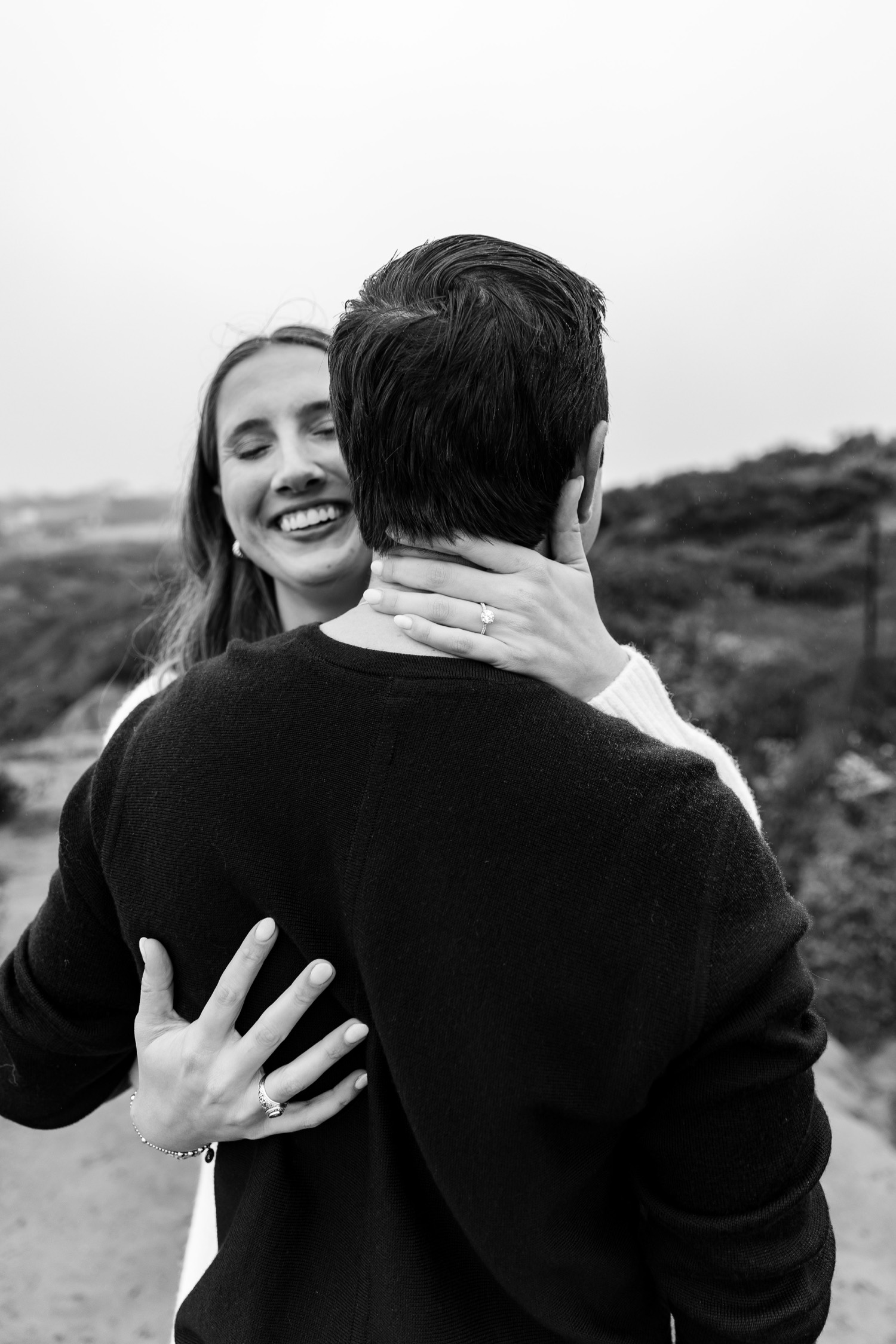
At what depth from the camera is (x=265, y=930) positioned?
102 centimetres

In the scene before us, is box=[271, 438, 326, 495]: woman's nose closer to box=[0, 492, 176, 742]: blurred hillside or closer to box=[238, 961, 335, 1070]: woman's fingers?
box=[238, 961, 335, 1070]: woman's fingers

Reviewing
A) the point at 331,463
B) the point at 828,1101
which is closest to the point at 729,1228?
the point at 331,463

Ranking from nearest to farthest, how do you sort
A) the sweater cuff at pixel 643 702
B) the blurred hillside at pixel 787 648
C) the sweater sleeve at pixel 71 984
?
1. the sweater sleeve at pixel 71 984
2. the sweater cuff at pixel 643 702
3. the blurred hillside at pixel 787 648

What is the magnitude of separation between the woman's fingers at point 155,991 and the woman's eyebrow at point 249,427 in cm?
124

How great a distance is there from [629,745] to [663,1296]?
0.78 meters

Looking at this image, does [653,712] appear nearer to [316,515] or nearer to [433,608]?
[433,608]

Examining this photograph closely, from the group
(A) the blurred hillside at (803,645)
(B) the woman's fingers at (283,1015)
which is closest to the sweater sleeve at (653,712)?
(B) the woman's fingers at (283,1015)

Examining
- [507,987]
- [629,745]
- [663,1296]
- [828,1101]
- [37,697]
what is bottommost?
[37,697]

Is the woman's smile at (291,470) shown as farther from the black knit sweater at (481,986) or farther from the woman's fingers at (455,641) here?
the woman's fingers at (455,641)

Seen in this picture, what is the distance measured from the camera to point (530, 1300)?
1056mm

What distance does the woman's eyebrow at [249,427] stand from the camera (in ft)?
6.57

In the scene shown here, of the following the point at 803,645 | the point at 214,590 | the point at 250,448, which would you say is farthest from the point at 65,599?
the point at 250,448

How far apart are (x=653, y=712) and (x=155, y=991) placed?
30.2 inches

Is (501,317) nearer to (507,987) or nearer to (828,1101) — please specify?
(507,987)
